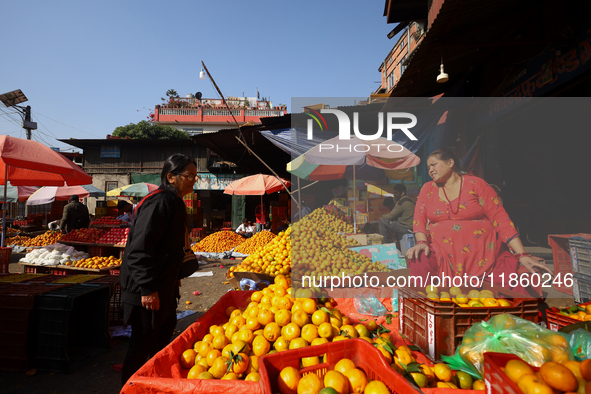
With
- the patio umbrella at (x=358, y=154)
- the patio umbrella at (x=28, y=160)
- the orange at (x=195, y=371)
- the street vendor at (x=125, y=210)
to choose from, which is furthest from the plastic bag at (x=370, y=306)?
the street vendor at (x=125, y=210)

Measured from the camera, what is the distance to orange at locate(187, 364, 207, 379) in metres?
1.65

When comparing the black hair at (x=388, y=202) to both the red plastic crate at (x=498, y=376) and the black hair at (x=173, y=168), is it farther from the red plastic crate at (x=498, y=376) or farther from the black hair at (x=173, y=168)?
the red plastic crate at (x=498, y=376)

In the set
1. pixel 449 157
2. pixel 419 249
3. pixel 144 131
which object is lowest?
pixel 419 249

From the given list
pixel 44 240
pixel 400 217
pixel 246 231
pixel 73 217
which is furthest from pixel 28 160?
pixel 246 231

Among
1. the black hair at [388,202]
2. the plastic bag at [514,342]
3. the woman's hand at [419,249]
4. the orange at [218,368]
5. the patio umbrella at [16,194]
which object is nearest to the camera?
the plastic bag at [514,342]

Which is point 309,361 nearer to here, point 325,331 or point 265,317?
point 325,331

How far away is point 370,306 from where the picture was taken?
3020 millimetres

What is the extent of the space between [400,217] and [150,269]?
5557 mm

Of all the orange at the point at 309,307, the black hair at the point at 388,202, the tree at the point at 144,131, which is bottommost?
the orange at the point at 309,307

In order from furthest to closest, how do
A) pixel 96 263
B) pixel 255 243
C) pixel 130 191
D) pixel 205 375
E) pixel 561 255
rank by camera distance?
pixel 130 191 → pixel 255 243 → pixel 96 263 → pixel 561 255 → pixel 205 375

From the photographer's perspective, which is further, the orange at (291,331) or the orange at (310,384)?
the orange at (291,331)

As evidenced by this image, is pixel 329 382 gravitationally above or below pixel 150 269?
below

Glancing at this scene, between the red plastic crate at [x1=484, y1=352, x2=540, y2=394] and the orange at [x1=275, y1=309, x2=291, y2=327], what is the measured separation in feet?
4.30

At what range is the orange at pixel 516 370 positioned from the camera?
1.11 m
